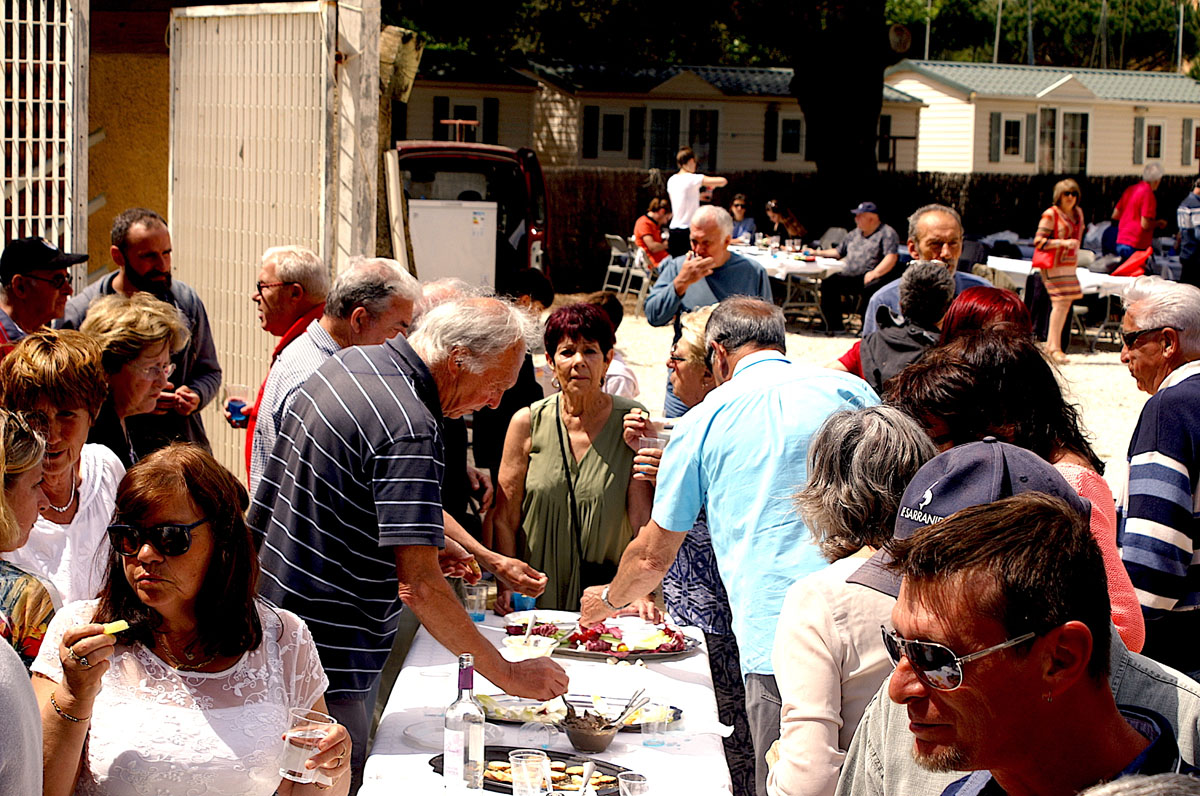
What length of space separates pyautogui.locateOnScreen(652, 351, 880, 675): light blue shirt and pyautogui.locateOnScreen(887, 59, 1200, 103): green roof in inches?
1383

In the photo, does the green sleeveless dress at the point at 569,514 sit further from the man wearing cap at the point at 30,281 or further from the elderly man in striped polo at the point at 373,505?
the man wearing cap at the point at 30,281

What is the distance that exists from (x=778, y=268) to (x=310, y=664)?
1464 cm

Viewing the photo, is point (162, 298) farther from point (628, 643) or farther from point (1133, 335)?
point (1133, 335)

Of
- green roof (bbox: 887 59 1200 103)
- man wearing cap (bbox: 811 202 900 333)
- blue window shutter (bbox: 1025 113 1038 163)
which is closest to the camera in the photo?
man wearing cap (bbox: 811 202 900 333)

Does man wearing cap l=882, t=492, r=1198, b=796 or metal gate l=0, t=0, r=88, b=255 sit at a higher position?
metal gate l=0, t=0, r=88, b=255

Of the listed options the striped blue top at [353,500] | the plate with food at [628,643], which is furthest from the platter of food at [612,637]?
the striped blue top at [353,500]

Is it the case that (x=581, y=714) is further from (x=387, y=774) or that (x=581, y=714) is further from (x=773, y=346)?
(x=773, y=346)

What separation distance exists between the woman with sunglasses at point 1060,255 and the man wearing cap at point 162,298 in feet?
35.1

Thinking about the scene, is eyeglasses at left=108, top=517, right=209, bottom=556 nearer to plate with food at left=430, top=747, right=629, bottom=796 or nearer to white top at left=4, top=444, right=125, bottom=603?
white top at left=4, top=444, right=125, bottom=603

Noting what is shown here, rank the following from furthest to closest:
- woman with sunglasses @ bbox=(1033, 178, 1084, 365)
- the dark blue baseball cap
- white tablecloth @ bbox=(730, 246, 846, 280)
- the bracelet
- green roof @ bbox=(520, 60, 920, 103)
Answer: green roof @ bbox=(520, 60, 920, 103)
white tablecloth @ bbox=(730, 246, 846, 280)
woman with sunglasses @ bbox=(1033, 178, 1084, 365)
the bracelet
the dark blue baseball cap

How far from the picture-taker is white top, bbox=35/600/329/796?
2.55m

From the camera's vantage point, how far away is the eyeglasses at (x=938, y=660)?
61.1 inches

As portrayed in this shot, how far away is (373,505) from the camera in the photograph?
3184 millimetres

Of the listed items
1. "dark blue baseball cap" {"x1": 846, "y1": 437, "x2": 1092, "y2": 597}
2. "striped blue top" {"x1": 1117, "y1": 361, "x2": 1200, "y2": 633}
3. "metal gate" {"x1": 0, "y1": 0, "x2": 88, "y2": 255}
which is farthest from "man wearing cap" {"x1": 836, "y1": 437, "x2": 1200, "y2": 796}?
"metal gate" {"x1": 0, "y1": 0, "x2": 88, "y2": 255}
